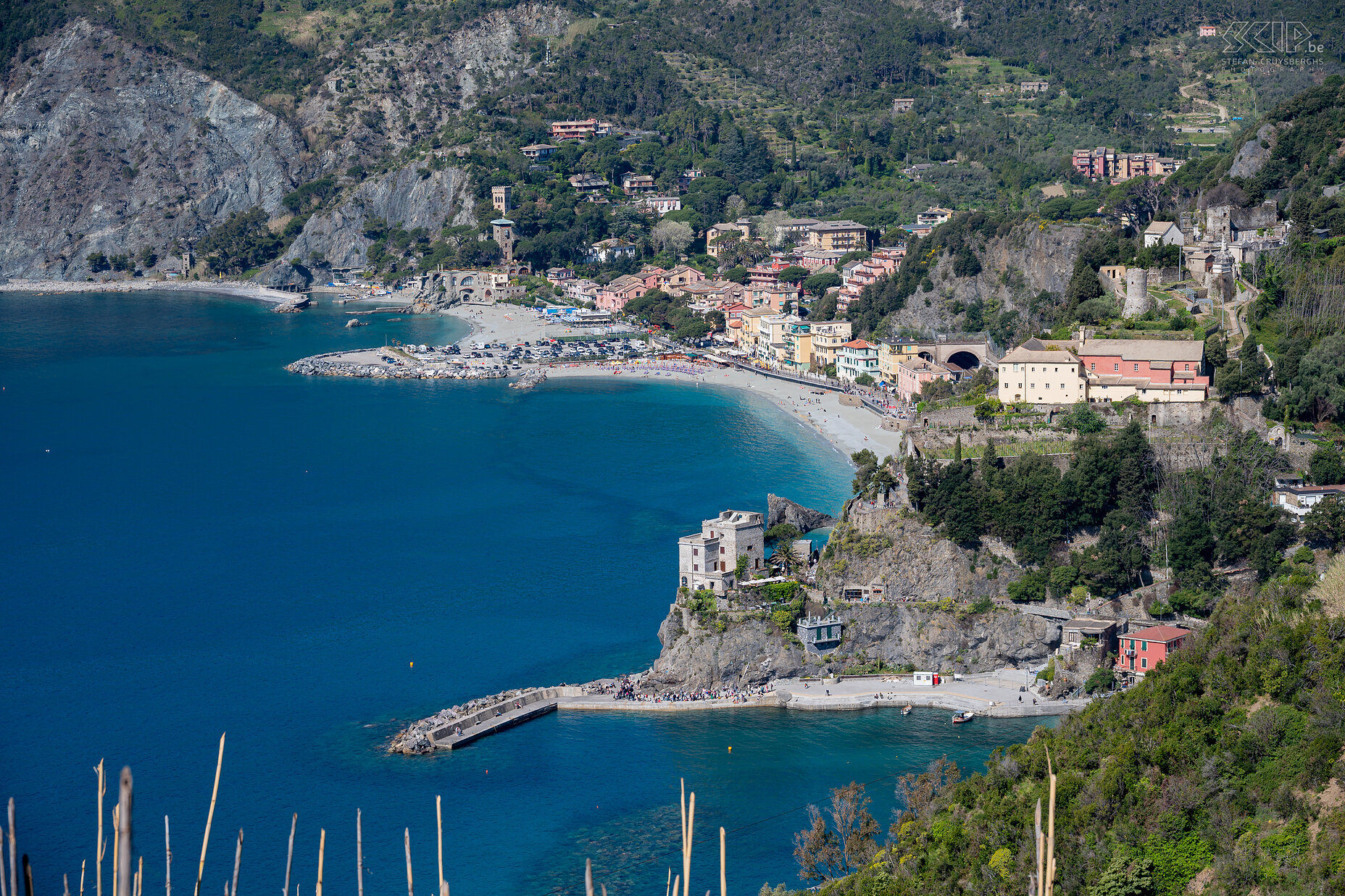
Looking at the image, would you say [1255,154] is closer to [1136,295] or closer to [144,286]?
[1136,295]

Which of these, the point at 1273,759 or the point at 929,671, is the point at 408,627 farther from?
the point at 1273,759

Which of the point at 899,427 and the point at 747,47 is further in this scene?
the point at 747,47

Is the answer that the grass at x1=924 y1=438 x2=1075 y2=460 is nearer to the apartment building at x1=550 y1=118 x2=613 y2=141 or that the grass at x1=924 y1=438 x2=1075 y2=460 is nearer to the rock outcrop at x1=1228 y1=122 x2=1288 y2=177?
the rock outcrop at x1=1228 y1=122 x2=1288 y2=177

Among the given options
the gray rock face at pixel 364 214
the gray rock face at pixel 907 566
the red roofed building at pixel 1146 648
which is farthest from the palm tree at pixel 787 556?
the gray rock face at pixel 364 214

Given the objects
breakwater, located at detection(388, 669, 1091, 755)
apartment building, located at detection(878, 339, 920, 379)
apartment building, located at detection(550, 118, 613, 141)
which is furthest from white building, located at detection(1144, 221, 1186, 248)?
apartment building, located at detection(550, 118, 613, 141)

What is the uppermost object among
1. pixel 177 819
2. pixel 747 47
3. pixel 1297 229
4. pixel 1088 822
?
pixel 747 47

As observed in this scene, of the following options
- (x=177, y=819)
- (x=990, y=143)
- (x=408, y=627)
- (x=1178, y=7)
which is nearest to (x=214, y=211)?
(x=990, y=143)
